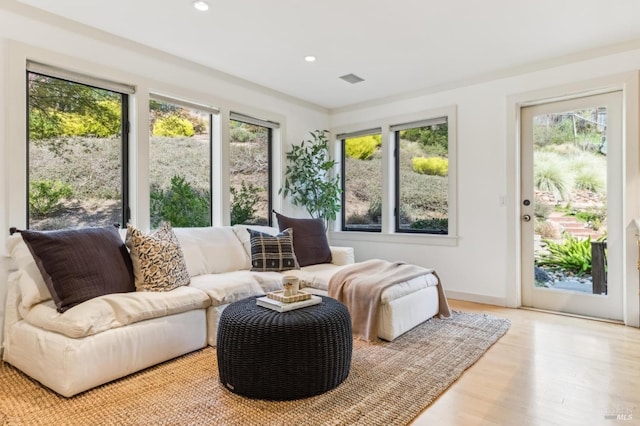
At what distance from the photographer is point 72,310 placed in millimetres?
2059

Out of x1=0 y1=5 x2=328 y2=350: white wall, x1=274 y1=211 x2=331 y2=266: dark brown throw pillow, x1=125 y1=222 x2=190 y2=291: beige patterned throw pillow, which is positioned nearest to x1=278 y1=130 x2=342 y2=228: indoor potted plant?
x1=0 y1=5 x2=328 y2=350: white wall

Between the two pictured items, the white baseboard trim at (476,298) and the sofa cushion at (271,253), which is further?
the white baseboard trim at (476,298)

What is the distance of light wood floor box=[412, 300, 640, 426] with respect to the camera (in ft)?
5.90

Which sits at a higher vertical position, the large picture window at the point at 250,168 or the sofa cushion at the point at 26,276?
the large picture window at the point at 250,168

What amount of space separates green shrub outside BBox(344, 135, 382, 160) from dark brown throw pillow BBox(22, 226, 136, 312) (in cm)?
332

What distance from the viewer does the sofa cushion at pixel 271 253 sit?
11.1ft

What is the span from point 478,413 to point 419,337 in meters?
1.01

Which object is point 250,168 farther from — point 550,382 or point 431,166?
point 550,382

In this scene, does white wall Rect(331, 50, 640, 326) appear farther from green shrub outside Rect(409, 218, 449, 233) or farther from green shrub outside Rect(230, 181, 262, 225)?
green shrub outside Rect(230, 181, 262, 225)

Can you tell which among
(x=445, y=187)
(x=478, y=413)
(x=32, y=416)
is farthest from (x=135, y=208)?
(x=445, y=187)

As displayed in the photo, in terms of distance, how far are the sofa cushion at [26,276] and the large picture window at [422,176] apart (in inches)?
141

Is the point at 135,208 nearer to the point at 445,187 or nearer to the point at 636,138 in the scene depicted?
the point at 445,187

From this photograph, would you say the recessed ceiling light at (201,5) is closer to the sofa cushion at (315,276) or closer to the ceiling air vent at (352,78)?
the ceiling air vent at (352,78)

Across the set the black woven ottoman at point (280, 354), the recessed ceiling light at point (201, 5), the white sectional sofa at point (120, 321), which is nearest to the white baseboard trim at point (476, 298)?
the white sectional sofa at point (120, 321)
